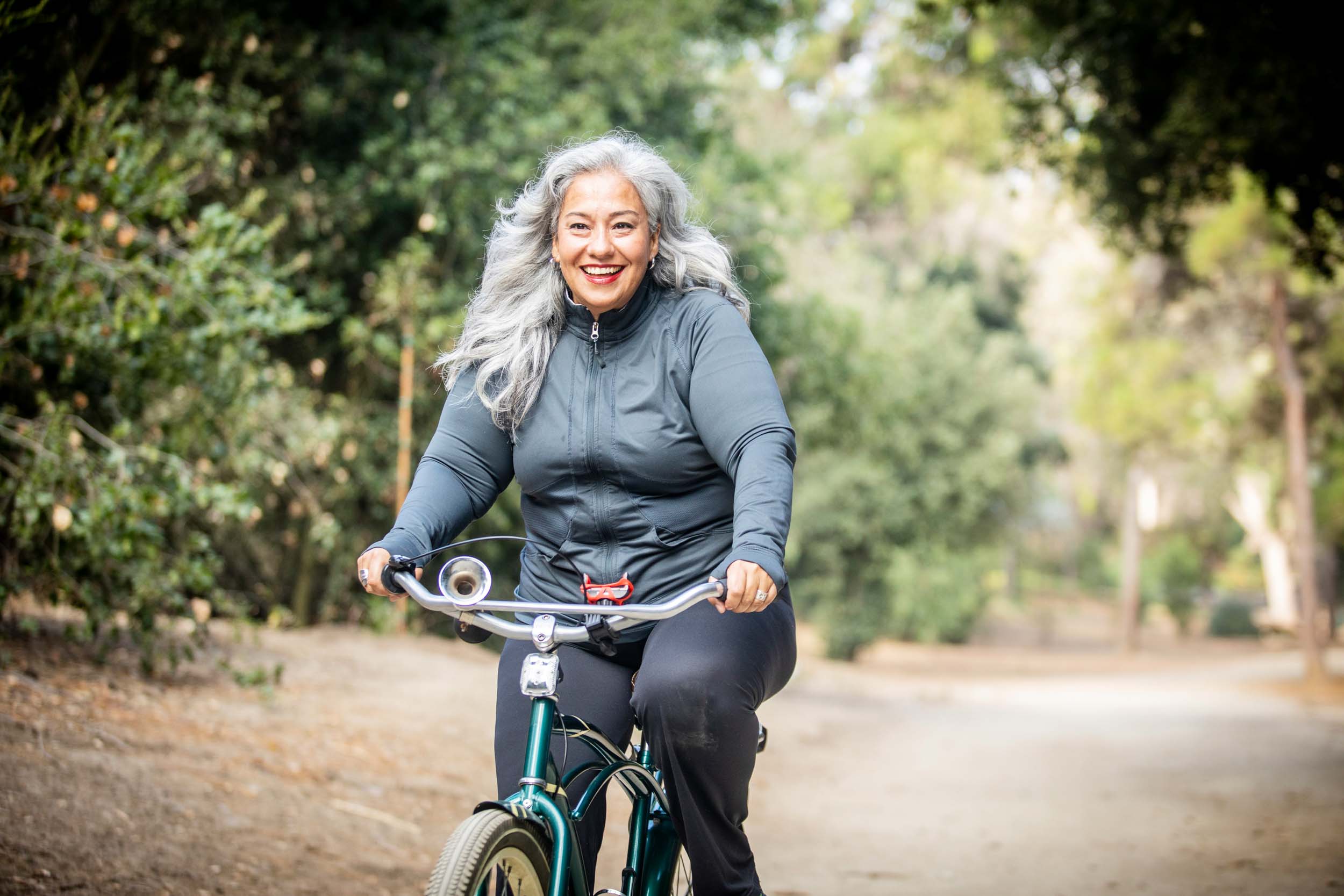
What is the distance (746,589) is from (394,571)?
78 centimetres

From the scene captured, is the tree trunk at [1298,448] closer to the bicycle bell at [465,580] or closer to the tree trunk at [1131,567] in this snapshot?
the tree trunk at [1131,567]

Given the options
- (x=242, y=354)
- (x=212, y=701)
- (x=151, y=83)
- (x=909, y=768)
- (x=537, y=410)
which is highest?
(x=151, y=83)

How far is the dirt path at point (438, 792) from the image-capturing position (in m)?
4.73

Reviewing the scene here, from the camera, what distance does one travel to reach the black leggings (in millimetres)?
2609

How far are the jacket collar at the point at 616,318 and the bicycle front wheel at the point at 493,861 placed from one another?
3.81ft

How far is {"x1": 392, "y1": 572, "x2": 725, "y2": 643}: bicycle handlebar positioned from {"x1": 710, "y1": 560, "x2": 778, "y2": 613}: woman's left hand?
22 mm

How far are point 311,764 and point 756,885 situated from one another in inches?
167

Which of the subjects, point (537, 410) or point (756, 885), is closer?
point (756, 885)

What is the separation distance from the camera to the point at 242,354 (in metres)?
7.37

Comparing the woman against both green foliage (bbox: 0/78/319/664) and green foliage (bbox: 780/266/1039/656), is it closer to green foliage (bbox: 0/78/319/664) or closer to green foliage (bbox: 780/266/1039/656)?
green foliage (bbox: 0/78/319/664)

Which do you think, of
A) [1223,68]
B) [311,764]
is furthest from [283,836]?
[1223,68]

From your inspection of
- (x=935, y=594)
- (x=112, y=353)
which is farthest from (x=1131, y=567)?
(x=112, y=353)

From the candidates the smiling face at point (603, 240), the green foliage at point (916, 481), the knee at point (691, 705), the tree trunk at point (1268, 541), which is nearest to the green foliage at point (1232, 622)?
the tree trunk at point (1268, 541)

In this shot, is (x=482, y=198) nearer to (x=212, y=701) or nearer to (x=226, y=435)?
(x=226, y=435)
